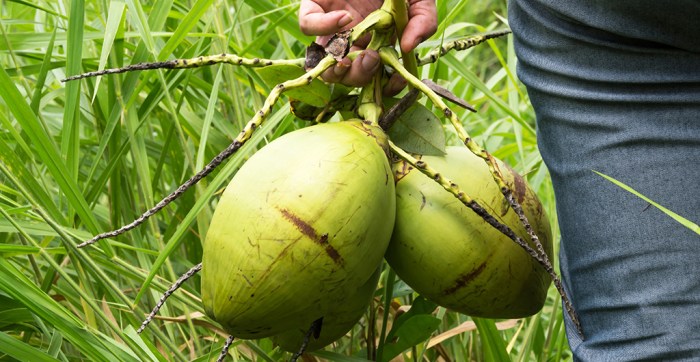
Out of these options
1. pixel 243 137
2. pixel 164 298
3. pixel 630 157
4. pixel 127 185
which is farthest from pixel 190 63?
pixel 127 185

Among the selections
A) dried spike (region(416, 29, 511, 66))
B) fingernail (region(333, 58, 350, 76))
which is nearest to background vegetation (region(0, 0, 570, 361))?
dried spike (region(416, 29, 511, 66))

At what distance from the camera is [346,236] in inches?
34.8

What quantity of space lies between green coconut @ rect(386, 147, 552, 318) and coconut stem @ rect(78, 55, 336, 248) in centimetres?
14

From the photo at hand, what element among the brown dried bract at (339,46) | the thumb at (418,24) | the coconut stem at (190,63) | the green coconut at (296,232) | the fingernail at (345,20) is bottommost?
the green coconut at (296,232)

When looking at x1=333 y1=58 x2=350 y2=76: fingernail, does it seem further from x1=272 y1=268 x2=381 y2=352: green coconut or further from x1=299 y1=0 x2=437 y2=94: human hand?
x1=272 y1=268 x2=381 y2=352: green coconut

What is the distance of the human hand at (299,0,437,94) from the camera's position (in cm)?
102

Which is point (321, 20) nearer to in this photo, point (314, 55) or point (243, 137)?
point (314, 55)

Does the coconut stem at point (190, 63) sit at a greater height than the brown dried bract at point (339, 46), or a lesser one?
greater

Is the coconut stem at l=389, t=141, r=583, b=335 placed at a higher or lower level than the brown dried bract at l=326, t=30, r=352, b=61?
lower

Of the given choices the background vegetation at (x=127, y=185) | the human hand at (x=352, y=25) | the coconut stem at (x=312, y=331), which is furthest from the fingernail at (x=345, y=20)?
the coconut stem at (x=312, y=331)

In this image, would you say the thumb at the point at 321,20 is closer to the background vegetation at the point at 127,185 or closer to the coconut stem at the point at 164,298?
the background vegetation at the point at 127,185

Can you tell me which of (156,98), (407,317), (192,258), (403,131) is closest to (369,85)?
(403,131)

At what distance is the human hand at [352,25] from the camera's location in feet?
3.33

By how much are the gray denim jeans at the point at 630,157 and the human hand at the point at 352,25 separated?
123 millimetres
